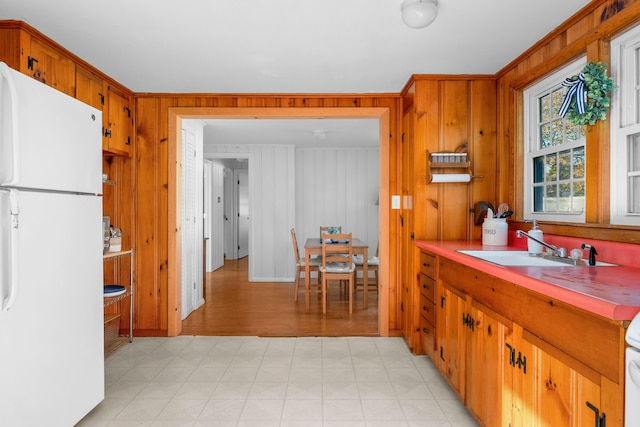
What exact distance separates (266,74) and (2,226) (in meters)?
2.06

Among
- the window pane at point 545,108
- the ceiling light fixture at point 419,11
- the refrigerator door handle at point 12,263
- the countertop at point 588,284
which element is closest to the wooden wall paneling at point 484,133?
the window pane at point 545,108

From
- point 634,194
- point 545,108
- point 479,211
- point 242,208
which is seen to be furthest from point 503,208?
point 242,208

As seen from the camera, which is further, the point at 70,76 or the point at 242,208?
the point at 242,208

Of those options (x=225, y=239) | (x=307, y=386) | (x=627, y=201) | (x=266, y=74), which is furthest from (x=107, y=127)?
(x=225, y=239)

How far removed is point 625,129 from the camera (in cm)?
183

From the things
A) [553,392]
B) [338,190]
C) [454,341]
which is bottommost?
[454,341]

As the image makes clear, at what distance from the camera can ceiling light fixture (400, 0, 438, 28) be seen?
1.87 m

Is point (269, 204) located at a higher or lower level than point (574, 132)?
lower

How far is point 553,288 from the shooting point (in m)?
1.20

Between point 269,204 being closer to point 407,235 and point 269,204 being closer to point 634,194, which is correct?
point 407,235

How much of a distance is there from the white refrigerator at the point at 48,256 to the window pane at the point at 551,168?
287 cm

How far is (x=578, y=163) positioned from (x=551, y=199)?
32 centimetres

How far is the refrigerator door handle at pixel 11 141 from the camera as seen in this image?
1460mm

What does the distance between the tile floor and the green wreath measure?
70.0 inches
